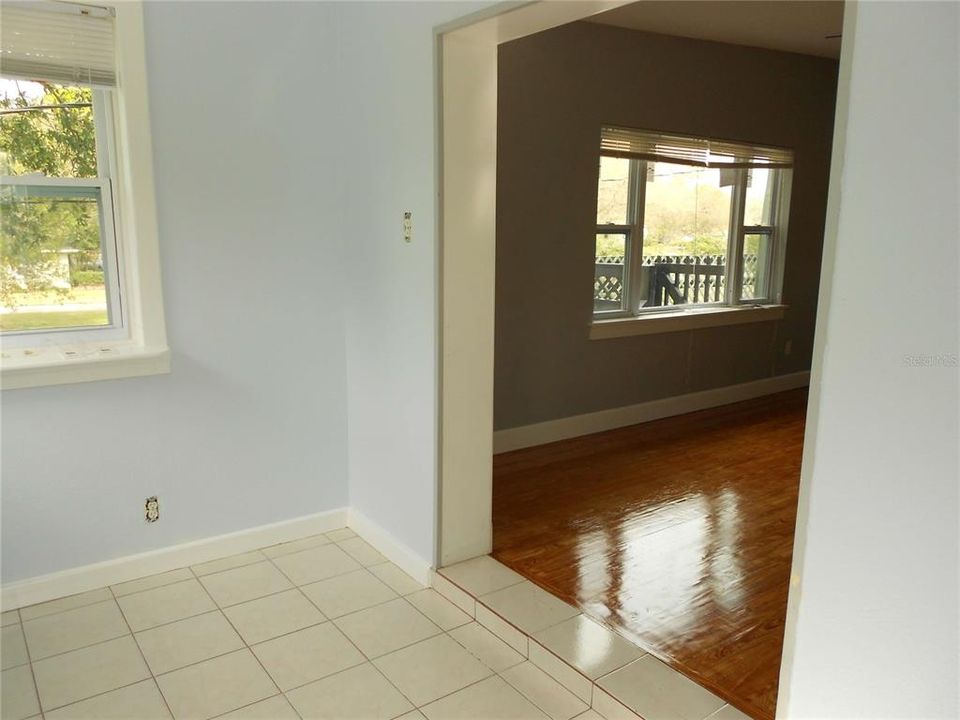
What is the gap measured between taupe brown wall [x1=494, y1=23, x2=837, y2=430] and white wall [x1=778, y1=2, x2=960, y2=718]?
265 centimetres

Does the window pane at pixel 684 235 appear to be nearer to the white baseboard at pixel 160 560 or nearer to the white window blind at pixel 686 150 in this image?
the white window blind at pixel 686 150

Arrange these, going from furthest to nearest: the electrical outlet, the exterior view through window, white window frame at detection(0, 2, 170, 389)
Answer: the exterior view through window
the electrical outlet
white window frame at detection(0, 2, 170, 389)

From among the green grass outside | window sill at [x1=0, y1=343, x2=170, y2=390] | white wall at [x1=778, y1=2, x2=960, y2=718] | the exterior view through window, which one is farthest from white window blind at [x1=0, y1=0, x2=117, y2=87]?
the exterior view through window

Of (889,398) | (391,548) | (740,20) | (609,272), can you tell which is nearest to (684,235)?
(609,272)

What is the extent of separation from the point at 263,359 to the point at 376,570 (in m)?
1.04

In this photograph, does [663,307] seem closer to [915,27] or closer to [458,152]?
[458,152]

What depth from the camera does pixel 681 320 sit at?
4.98 m

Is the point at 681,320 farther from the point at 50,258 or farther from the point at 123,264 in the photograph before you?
the point at 50,258

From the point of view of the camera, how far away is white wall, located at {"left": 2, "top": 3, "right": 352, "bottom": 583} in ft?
9.04

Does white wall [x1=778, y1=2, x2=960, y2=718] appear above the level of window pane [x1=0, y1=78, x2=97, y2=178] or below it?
below

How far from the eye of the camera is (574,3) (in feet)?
7.10

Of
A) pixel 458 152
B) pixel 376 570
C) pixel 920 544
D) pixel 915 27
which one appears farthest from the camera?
pixel 376 570

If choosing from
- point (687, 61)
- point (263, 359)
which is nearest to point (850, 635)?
point (263, 359)

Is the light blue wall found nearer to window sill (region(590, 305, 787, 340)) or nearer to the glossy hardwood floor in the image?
the glossy hardwood floor
